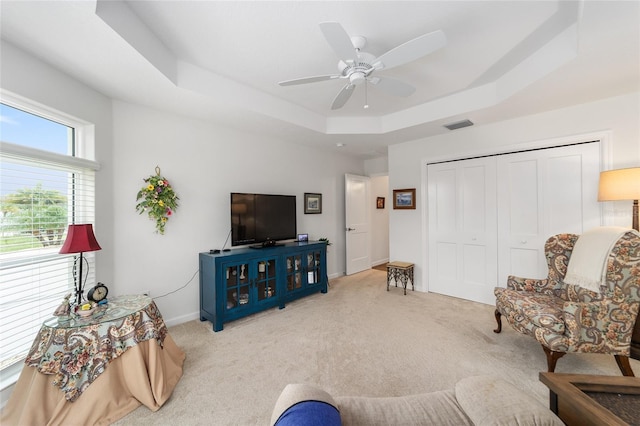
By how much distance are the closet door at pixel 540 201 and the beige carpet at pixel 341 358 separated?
81cm

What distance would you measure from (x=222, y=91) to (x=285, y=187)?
1.78 metres

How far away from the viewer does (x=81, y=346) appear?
1.57 m

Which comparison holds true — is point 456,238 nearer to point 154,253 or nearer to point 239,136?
point 239,136

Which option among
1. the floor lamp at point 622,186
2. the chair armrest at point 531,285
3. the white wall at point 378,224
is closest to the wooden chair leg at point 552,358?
the chair armrest at point 531,285

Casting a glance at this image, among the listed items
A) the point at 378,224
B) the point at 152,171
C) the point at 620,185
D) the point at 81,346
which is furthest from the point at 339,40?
the point at 378,224

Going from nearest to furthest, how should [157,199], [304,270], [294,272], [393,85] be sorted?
[393,85], [157,199], [294,272], [304,270]

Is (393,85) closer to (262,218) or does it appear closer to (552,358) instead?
(262,218)

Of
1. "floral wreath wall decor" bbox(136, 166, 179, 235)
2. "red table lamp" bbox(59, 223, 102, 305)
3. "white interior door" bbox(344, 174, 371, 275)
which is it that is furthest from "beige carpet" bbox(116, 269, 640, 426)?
"white interior door" bbox(344, 174, 371, 275)

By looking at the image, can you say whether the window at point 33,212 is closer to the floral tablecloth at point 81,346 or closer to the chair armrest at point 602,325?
the floral tablecloth at point 81,346

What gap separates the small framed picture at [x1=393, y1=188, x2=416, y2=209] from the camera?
4172 millimetres

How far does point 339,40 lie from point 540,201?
10.2 feet

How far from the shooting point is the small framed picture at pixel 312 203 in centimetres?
439

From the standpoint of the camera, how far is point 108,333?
5.41 ft

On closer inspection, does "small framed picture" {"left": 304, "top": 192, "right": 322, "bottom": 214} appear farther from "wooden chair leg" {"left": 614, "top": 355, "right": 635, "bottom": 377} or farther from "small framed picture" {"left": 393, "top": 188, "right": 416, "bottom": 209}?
"wooden chair leg" {"left": 614, "top": 355, "right": 635, "bottom": 377}
